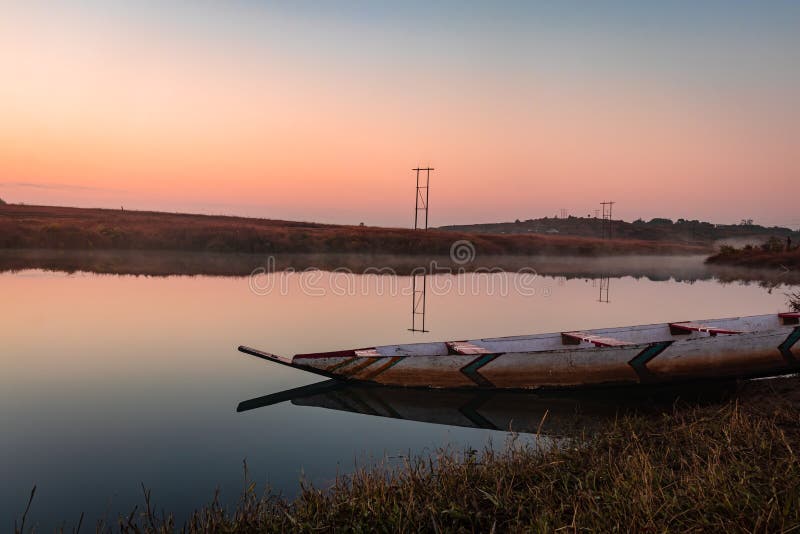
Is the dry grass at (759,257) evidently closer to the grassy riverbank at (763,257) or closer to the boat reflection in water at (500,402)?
the grassy riverbank at (763,257)

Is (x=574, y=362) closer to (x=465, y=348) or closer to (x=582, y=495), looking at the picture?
(x=465, y=348)

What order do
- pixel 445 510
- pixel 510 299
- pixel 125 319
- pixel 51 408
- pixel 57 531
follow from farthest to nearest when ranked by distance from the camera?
pixel 510 299
pixel 125 319
pixel 51 408
pixel 57 531
pixel 445 510

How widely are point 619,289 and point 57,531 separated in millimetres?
31741

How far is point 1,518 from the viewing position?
5.77m

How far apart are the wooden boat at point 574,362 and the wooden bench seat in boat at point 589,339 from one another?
0.08 ft

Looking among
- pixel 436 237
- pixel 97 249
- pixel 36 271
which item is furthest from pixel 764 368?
pixel 436 237

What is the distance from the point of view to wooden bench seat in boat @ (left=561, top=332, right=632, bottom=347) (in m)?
9.95

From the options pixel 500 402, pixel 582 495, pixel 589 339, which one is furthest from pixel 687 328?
pixel 582 495

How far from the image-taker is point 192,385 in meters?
10.9

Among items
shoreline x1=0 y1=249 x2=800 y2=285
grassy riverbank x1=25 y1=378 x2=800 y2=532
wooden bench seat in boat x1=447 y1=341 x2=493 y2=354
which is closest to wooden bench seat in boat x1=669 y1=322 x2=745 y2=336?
wooden bench seat in boat x1=447 y1=341 x2=493 y2=354

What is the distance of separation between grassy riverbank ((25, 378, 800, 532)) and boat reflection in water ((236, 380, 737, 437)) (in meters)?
2.37

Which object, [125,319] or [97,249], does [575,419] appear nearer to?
[125,319]

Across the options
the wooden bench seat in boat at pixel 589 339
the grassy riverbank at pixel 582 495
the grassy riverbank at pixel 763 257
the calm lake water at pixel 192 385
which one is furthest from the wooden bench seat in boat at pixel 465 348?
the grassy riverbank at pixel 763 257

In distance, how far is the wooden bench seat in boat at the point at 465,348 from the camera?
1016 cm
